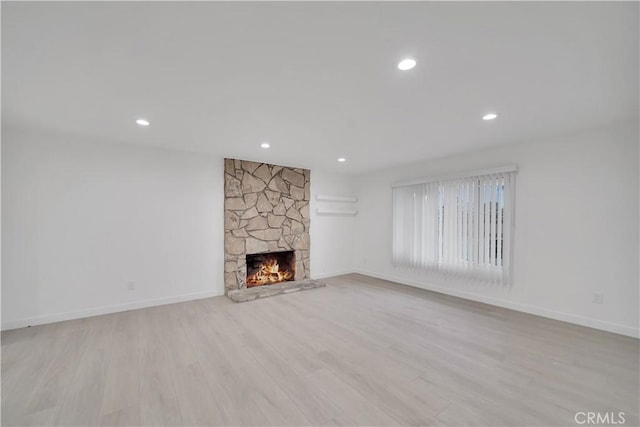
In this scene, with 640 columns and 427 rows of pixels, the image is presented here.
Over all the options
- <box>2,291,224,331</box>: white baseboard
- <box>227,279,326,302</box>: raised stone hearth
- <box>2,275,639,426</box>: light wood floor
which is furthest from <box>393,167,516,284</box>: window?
<box>2,291,224,331</box>: white baseboard

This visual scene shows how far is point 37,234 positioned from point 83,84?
2294mm

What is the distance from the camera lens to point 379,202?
559 cm

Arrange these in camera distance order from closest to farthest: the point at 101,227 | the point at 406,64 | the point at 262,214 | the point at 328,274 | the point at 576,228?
the point at 406,64, the point at 576,228, the point at 101,227, the point at 262,214, the point at 328,274

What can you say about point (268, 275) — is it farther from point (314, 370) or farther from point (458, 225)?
point (458, 225)

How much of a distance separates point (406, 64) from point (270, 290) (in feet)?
12.5

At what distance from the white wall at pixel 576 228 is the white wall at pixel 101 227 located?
449cm

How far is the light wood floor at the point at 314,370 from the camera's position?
1.67 m

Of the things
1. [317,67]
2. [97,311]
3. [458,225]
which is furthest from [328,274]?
[317,67]

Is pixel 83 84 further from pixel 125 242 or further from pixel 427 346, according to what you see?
pixel 427 346

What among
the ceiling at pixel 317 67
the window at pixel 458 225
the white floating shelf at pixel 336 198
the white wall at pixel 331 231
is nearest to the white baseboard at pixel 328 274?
the white wall at pixel 331 231

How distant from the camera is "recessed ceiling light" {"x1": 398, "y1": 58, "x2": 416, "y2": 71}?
1693 mm

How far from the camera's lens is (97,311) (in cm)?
337

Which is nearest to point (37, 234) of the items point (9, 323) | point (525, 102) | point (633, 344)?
point (9, 323)

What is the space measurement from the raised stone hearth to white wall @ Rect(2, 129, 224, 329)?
46 cm
